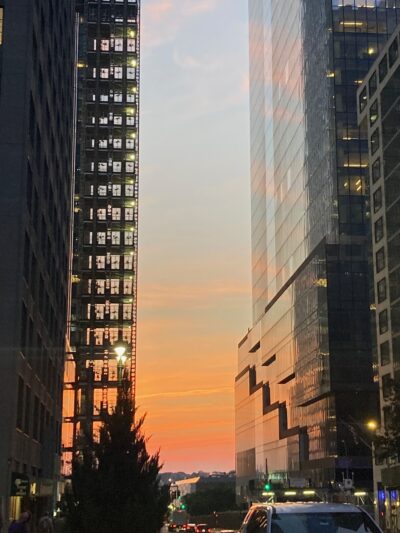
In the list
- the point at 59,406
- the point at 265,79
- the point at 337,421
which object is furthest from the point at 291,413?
the point at 265,79

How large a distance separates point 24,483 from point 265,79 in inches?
4622

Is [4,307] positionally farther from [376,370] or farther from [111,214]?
[111,214]

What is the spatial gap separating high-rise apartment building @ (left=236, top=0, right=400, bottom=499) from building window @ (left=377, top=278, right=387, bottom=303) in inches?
419

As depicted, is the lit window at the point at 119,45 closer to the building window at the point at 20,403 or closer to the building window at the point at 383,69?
the building window at the point at 383,69

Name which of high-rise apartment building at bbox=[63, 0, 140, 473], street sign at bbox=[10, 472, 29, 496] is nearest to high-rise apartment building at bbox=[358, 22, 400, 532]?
high-rise apartment building at bbox=[63, 0, 140, 473]

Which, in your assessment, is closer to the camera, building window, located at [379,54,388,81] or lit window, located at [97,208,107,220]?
building window, located at [379,54,388,81]

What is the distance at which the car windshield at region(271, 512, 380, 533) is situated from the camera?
36.7 feet

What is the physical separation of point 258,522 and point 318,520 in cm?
132

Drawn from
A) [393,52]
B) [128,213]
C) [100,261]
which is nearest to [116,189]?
[128,213]

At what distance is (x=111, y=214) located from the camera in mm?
111375

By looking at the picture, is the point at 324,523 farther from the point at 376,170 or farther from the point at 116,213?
the point at 116,213

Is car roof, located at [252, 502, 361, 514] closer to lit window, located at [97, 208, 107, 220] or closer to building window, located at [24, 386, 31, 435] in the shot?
building window, located at [24, 386, 31, 435]

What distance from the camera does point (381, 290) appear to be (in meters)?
82.1

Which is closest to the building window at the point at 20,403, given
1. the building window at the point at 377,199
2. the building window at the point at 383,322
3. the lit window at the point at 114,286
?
the building window at the point at 383,322
